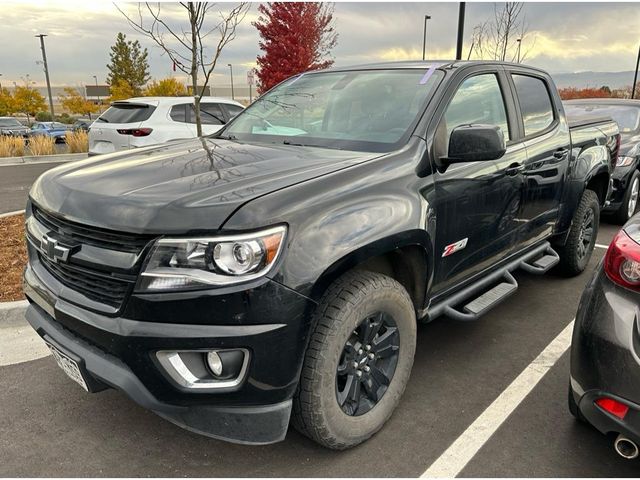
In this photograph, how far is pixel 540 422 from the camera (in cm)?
266

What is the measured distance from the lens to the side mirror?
8.40ft

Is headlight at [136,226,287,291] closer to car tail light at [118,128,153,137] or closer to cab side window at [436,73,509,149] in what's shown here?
cab side window at [436,73,509,149]

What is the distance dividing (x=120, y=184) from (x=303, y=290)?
99 centimetres

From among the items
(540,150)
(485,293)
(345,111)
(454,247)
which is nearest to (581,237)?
(540,150)

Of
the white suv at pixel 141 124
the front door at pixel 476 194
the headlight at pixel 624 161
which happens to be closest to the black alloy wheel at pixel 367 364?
the front door at pixel 476 194

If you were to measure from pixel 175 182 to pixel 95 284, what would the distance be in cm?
55

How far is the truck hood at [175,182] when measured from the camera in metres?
1.93

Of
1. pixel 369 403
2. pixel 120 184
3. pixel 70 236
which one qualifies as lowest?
pixel 369 403

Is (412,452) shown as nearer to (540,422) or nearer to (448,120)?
(540,422)

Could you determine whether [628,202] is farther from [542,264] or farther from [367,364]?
[367,364]

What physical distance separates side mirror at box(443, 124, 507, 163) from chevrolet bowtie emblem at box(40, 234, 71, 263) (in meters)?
1.92

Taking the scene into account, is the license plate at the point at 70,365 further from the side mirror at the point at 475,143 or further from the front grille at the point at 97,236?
the side mirror at the point at 475,143

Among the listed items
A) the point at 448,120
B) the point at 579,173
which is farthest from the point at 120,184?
the point at 579,173

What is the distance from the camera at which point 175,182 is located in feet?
7.32
